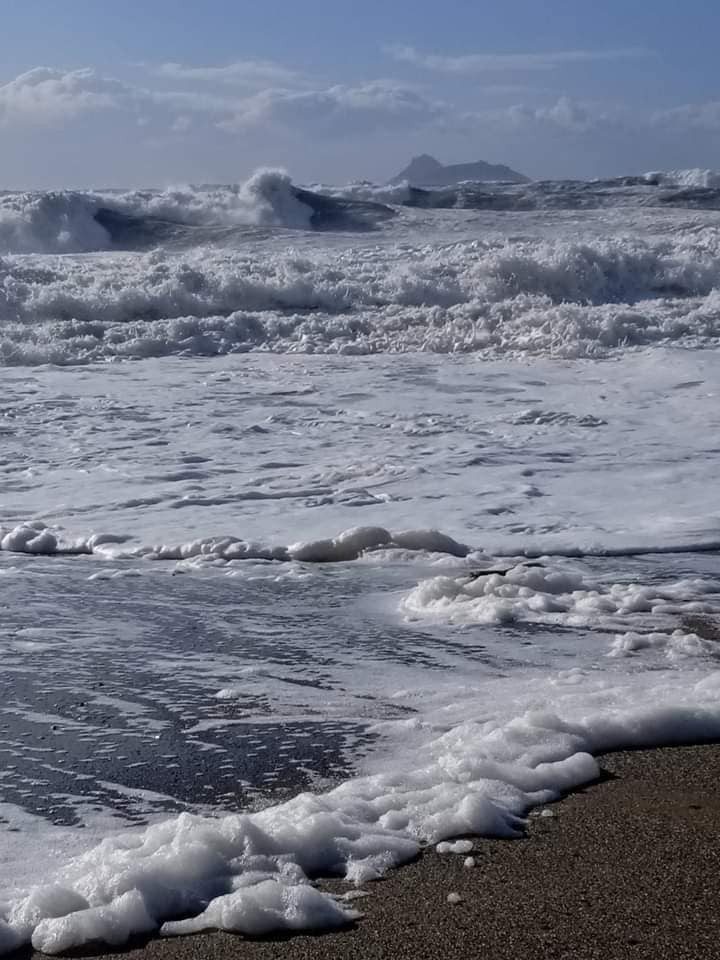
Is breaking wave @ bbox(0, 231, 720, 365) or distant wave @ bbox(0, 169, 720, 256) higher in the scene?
distant wave @ bbox(0, 169, 720, 256)

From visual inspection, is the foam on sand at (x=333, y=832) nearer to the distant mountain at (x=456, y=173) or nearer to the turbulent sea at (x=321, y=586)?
the turbulent sea at (x=321, y=586)

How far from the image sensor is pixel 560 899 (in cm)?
231

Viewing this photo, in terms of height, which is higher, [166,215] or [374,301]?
[166,215]

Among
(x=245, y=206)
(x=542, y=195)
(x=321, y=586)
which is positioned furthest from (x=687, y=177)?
(x=321, y=586)

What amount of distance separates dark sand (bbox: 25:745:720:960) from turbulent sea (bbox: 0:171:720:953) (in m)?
0.07

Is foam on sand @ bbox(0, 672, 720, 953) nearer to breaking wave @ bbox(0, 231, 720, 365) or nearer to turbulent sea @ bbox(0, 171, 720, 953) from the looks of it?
turbulent sea @ bbox(0, 171, 720, 953)

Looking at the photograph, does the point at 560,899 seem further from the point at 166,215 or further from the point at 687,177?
the point at 687,177

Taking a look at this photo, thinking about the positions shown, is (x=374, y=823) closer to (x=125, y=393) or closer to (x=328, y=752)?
(x=328, y=752)

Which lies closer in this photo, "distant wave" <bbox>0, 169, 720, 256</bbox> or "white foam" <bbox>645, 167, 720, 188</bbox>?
"distant wave" <bbox>0, 169, 720, 256</bbox>

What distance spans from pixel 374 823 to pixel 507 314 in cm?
1082

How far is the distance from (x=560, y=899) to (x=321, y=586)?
260 cm

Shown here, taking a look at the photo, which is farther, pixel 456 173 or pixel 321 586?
pixel 456 173

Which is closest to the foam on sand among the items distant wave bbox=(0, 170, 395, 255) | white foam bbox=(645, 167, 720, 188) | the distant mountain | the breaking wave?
the breaking wave

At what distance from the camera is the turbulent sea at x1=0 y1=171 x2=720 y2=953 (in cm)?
260
